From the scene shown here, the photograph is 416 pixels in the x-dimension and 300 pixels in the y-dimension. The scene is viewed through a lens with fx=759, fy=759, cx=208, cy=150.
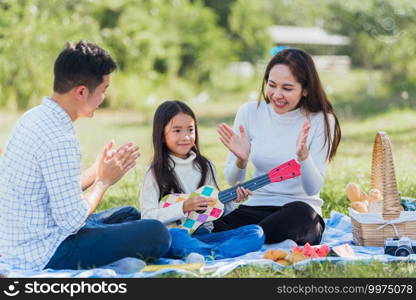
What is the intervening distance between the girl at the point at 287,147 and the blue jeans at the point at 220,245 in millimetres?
176

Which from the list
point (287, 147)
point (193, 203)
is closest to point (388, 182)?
point (287, 147)

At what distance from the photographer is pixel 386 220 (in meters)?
4.04

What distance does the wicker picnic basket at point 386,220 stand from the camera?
3896mm

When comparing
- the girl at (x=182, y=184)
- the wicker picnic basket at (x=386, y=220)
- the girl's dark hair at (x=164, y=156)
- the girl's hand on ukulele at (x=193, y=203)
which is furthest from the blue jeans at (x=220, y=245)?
the wicker picnic basket at (x=386, y=220)

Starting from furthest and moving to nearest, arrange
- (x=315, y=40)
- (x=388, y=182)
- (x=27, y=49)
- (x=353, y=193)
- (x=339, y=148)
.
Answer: (x=315, y=40) < (x=27, y=49) < (x=339, y=148) < (x=353, y=193) < (x=388, y=182)

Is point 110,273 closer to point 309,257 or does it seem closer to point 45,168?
point 45,168

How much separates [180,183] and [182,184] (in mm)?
13

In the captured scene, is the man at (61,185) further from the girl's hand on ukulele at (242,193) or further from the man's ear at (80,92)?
the girl's hand on ukulele at (242,193)

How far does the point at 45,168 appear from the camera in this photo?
11.1ft

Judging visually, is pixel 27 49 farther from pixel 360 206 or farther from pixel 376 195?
pixel 376 195

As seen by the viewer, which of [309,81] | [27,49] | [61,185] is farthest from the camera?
[27,49]

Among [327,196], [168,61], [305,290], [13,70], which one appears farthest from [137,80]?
[305,290]

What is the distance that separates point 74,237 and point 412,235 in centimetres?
180

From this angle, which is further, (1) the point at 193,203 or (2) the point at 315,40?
Answer: (2) the point at 315,40
